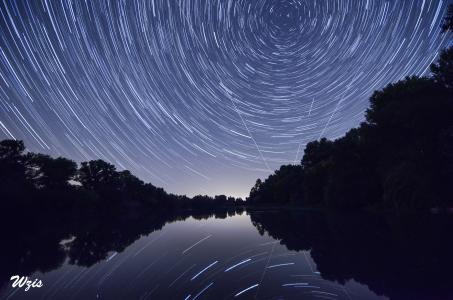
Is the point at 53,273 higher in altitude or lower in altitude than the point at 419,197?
lower

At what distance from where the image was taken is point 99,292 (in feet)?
17.1

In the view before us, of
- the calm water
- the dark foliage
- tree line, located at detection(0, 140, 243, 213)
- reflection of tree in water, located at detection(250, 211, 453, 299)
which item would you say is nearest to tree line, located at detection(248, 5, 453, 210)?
the dark foliage

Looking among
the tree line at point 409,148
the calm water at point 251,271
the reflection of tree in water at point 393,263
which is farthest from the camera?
the tree line at point 409,148

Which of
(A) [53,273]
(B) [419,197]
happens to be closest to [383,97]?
(B) [419,197]

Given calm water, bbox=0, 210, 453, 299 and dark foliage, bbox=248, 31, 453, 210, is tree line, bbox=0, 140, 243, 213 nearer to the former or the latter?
calm water, bbox=0, 210, 453, 299

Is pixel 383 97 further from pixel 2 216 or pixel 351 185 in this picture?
pixel 2 216

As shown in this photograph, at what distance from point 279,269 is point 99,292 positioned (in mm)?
3544

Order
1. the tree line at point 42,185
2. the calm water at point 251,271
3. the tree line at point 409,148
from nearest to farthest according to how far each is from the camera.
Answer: the calm water at point 251,271
the tree line at point 409,148
the tree line at point 42,185

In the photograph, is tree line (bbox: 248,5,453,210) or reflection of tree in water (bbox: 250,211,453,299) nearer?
reflection of tree in water (bbox: 250,211,453,299)

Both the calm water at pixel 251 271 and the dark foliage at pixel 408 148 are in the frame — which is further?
the dark foliage at pixel 408 148

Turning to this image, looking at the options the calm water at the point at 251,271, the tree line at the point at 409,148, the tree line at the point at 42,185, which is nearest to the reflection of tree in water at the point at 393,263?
the calm water at the point at 251,271

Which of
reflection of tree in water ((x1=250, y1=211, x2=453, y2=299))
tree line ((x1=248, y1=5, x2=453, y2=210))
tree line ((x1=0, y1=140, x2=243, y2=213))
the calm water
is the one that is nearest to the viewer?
reflection of tree in water ((x1=250, y1=211, x2=453, y2=299))

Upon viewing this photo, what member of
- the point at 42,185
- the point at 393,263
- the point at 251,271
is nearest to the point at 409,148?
the point at 393,263

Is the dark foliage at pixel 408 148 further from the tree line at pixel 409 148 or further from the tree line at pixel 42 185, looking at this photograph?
the tree line at pixel 42 185
